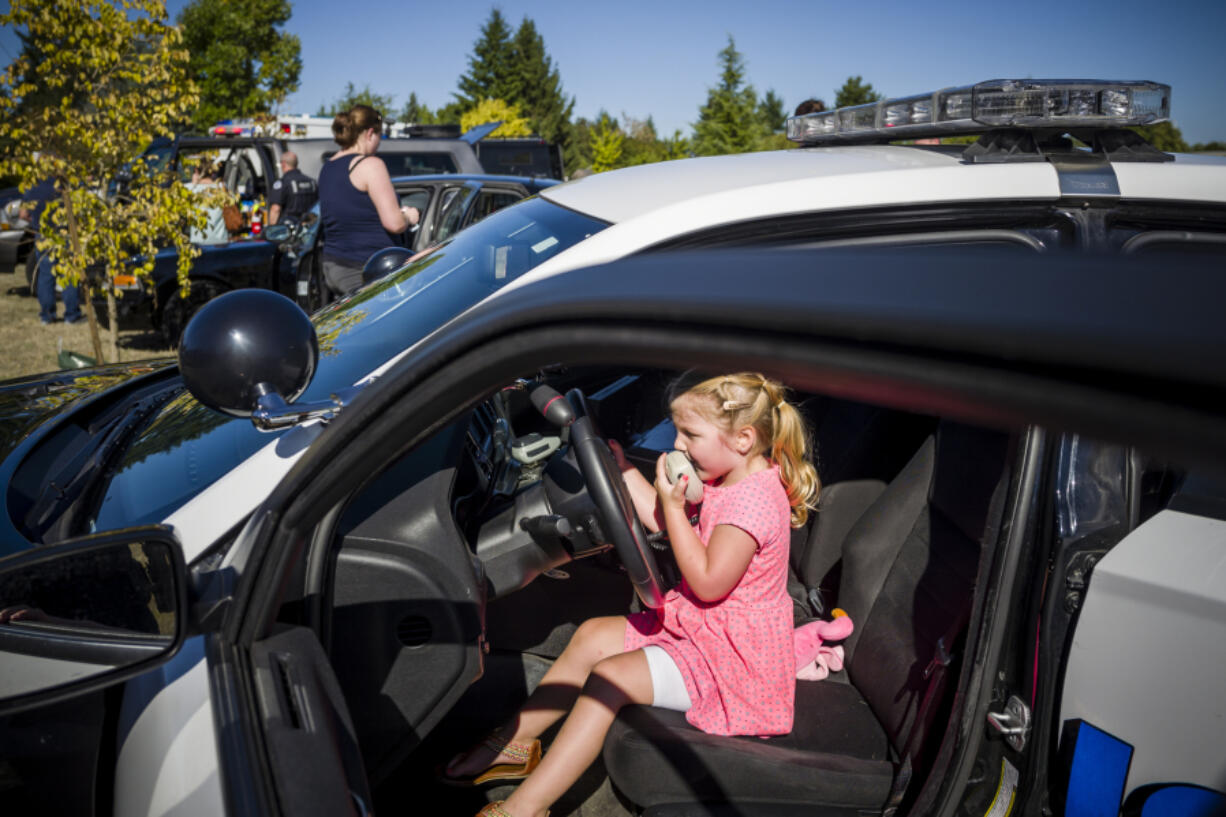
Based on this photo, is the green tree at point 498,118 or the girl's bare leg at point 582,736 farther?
the green tree at point 498,118

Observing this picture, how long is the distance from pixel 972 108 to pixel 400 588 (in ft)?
5.00

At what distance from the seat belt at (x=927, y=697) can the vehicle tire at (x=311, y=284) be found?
5.53 meters

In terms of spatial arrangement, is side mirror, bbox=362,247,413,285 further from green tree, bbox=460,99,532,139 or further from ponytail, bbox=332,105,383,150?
green tree, bbox=460,99,532,139

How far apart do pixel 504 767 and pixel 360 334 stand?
1051mm

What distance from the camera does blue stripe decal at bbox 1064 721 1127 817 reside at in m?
1.27

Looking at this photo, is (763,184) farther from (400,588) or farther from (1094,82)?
(400,588)

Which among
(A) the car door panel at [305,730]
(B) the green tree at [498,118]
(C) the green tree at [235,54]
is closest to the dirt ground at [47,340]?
(A) the car door panel at [305,730]

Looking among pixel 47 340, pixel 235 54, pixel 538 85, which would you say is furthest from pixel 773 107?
pixel 47 340

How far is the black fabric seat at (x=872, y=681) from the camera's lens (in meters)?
1.65

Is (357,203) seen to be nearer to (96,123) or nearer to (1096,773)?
(96,123)

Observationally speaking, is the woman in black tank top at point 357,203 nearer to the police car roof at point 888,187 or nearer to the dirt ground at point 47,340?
the dirt ground at point 47,340

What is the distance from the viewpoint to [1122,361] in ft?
1.41

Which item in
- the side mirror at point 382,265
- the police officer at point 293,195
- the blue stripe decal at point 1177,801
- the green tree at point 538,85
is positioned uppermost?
the green tree at point 538,85

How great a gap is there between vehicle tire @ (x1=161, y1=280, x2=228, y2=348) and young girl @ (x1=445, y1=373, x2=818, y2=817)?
624 centimetres
